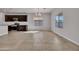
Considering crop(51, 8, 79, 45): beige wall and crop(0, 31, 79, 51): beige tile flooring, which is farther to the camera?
crop(51, 8, 79, 45): beige wall

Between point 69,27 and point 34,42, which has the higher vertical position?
point 69,27

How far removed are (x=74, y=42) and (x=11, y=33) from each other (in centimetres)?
138

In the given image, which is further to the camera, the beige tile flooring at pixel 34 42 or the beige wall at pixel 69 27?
the beige wall at pixel 69 27

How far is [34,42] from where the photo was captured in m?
2.39

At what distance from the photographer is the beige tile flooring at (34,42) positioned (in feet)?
7.27

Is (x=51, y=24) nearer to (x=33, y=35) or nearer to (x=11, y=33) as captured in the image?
(x=33, y=35)

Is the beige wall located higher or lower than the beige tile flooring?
higher

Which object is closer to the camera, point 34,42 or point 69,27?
point 34,42

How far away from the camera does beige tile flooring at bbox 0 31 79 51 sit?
7.27ft

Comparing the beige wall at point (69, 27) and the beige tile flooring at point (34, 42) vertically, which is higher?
the beige wall at point (69, 27)
